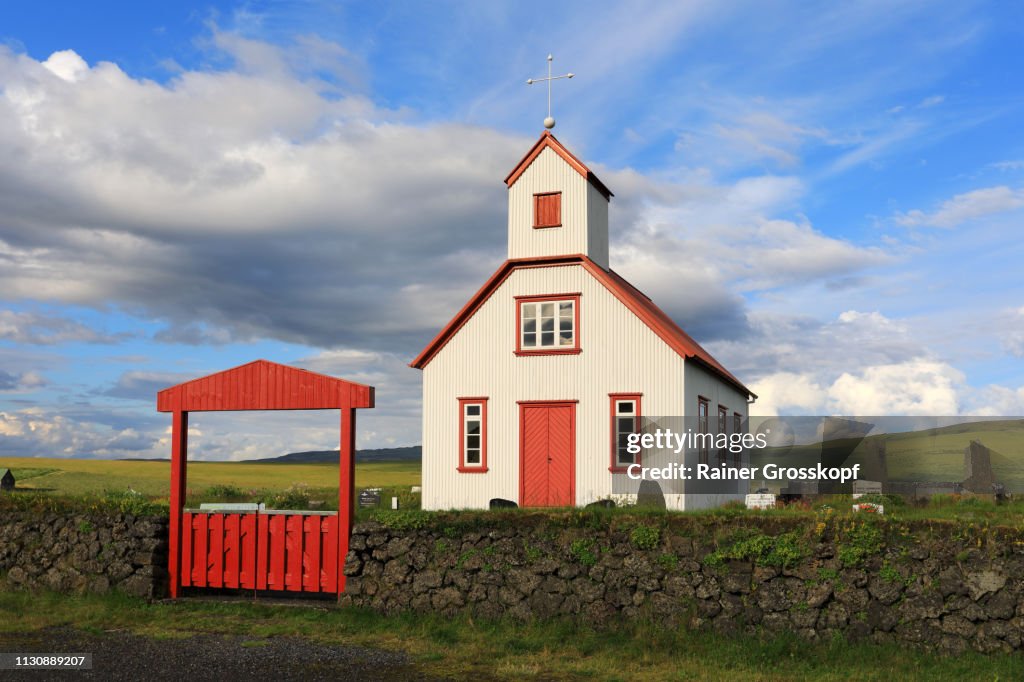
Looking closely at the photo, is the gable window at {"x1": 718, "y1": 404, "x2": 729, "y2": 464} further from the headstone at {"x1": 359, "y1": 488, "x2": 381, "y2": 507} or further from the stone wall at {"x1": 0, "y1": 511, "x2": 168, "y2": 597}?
the stone wall at {"x1": 0, "y1": 511, "x2": 168, "y2": 597}

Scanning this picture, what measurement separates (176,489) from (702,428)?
15560mm

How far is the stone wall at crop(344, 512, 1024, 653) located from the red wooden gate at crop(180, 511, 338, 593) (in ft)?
2.52

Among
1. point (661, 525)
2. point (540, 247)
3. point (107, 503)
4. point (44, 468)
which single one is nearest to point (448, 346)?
point (540, 247)

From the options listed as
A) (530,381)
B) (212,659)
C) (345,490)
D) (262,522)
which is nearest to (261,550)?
(262,522)

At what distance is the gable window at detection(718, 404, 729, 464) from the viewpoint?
29672 mm

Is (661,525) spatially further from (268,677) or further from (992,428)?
(992,428)

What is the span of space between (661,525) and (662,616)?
1.43 m

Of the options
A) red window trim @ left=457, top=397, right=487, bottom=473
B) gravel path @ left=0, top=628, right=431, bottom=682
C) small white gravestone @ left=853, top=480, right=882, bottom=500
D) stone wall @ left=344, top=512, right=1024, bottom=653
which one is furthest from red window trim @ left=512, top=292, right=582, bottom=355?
gravel path @ left=0, top=628, right=431, bottom=682

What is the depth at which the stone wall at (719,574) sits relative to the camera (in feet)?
41.8

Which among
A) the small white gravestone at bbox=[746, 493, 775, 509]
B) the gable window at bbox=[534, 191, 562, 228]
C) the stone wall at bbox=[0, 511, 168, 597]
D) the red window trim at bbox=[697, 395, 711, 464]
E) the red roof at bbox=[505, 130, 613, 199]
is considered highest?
the red roof at bbox=[505, 130, 613, 199]

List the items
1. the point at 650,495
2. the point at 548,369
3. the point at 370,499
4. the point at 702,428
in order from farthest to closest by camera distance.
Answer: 1. the point at 370,499
2. the point at 702,428
3. the point at 548,369
4. the point at 650,495

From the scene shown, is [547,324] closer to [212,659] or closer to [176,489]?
[176,489]

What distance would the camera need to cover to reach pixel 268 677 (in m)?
11.4

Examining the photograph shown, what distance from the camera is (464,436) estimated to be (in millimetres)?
25391
